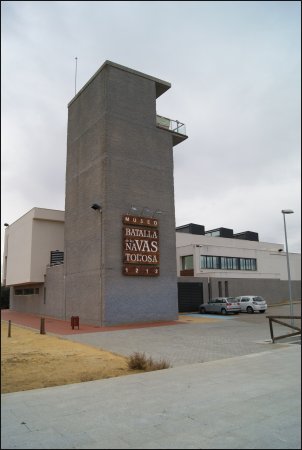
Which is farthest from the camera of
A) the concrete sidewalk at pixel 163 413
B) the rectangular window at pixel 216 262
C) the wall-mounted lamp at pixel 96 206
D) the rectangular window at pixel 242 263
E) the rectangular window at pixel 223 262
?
the rectangular window at pixel 242 263

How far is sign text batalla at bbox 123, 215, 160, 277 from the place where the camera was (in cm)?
2503

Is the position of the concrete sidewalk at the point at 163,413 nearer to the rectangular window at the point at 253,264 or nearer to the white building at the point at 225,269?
the white building at the point at 225,269

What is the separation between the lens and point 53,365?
35.2 feet

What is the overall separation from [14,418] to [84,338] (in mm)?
12361

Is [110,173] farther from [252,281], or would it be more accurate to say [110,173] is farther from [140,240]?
[252,281]

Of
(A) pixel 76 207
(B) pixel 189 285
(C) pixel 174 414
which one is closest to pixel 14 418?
(C) pixel 174 414

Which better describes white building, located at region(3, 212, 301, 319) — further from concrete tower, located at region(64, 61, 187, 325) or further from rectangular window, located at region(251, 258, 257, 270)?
concrete tower, located at region(64, 61, 187, 325)

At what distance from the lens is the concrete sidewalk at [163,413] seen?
4789mm

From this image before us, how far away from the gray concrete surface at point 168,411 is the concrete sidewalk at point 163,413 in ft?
0.04

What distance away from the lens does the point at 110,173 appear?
83.3 ft

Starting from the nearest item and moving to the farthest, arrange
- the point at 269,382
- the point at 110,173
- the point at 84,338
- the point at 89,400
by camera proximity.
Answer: the point at 89,400 → the point at 269,382 → the point at 84,338 → the point at 110,173

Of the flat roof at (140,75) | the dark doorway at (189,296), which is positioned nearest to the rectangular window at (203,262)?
the dark doorway at (189,296)

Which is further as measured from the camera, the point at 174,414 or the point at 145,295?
the point at 145,295

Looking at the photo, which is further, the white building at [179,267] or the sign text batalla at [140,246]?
the white building at [179,267]
